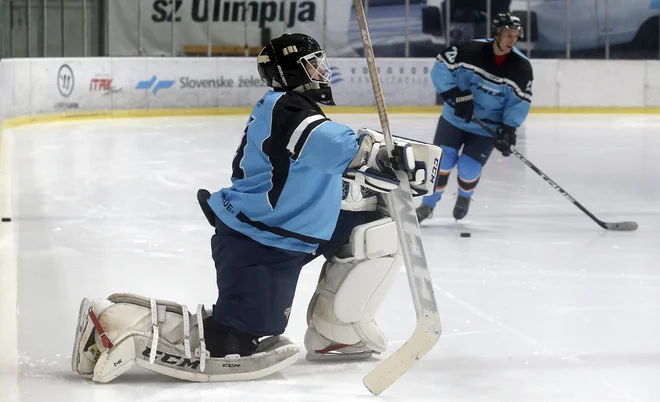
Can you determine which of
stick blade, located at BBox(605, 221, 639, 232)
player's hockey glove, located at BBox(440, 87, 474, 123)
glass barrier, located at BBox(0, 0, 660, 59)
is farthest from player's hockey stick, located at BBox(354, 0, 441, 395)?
glass barrier, located at BBox(0, 0, 660, 59)

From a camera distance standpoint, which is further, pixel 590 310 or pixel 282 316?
pixel 590 310

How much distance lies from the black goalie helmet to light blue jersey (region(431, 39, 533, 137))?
294cm

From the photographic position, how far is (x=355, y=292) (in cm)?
280

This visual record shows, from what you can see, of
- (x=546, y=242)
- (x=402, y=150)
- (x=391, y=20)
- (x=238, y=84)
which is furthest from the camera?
(x=391, y=20)

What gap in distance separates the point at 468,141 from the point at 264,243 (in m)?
3.08

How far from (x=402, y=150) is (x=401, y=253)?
0.39m

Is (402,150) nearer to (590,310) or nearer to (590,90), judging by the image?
(590,310)

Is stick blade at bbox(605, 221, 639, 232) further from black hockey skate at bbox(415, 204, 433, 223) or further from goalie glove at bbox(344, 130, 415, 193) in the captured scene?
goalie glove at bbox(344, 130, 415, 193)

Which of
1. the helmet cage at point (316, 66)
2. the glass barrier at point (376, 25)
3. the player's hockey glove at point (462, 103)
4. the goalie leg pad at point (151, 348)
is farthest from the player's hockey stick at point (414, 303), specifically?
the glass barrier at point (376, 25)

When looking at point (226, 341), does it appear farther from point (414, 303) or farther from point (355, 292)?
point (414, 303)

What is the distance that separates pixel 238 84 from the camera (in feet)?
42.1

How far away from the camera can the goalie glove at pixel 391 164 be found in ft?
8.16

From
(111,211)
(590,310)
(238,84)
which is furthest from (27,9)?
(590,310)

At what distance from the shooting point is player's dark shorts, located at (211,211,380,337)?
2641 millimetres
